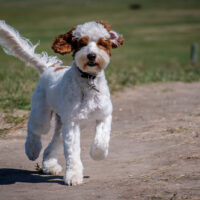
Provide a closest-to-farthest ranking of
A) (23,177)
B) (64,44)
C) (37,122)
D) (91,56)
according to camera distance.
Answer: (91,56) < (64,44) < (23,177) < (37,122)

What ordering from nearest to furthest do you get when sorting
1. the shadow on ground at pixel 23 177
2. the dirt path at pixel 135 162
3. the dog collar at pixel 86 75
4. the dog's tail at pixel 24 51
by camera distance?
the dirt path at pixel 135 162 < the dog collar at pixel 86 75 < the shadow on ground at pixel 23 177 < the dog's tail at pixel 24 51

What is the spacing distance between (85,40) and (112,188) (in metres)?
1.59

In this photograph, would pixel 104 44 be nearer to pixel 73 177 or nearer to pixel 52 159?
pixel 73 177

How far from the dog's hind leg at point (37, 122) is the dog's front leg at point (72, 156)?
2.78 feet

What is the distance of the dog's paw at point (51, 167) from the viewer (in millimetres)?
6746

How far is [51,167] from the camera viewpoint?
6.75m

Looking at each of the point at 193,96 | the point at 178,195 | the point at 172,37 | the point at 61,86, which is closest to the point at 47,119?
the point at 61,86

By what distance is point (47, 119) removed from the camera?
679cm

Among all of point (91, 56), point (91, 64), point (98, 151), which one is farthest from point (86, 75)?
point (98, 151)

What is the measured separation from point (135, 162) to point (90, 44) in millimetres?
2008

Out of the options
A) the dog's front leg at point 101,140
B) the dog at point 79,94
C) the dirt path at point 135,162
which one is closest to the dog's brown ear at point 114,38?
the dog at point 79,94

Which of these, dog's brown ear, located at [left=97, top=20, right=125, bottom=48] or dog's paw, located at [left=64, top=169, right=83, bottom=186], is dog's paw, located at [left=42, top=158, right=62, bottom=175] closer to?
dog's paw, located at [left=64, top=169, right=83, bottom=186]

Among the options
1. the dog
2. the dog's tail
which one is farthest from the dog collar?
the dog's tail

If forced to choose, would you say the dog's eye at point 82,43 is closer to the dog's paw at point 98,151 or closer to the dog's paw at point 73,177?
the dog's paw at point 98,151
